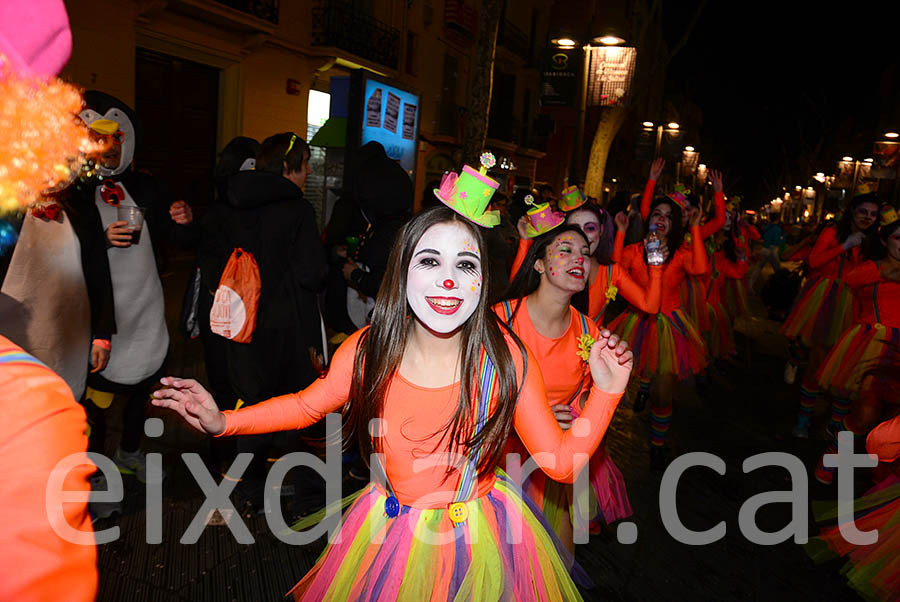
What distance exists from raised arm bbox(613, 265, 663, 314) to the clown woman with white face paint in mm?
2019

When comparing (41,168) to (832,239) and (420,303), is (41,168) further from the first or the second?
(832,239)

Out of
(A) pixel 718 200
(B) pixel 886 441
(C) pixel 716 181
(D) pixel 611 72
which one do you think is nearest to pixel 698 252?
(A) pixel 718 200

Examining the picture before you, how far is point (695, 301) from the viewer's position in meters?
8.34

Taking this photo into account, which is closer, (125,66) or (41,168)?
(41,168)

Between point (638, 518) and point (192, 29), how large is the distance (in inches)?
532

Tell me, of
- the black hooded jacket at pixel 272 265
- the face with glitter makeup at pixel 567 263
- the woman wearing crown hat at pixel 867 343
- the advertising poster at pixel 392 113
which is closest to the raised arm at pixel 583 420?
the face with glitter makeup at pixel 567 263

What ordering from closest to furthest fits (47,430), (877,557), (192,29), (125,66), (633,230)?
(47,430)
(877,557)
(633,230)
(125,66)
(192,29)

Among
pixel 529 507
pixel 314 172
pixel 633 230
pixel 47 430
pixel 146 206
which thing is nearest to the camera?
pixel 47 430

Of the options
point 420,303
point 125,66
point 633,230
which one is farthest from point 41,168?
point 125,66

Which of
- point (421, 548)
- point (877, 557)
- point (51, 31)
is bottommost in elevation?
point (877, 557)

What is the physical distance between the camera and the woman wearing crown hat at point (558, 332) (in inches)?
142

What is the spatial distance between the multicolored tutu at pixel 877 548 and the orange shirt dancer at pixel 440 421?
212 centimetres

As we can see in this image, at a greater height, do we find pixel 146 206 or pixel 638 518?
pixel 146 206

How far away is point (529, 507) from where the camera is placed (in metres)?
2.72
